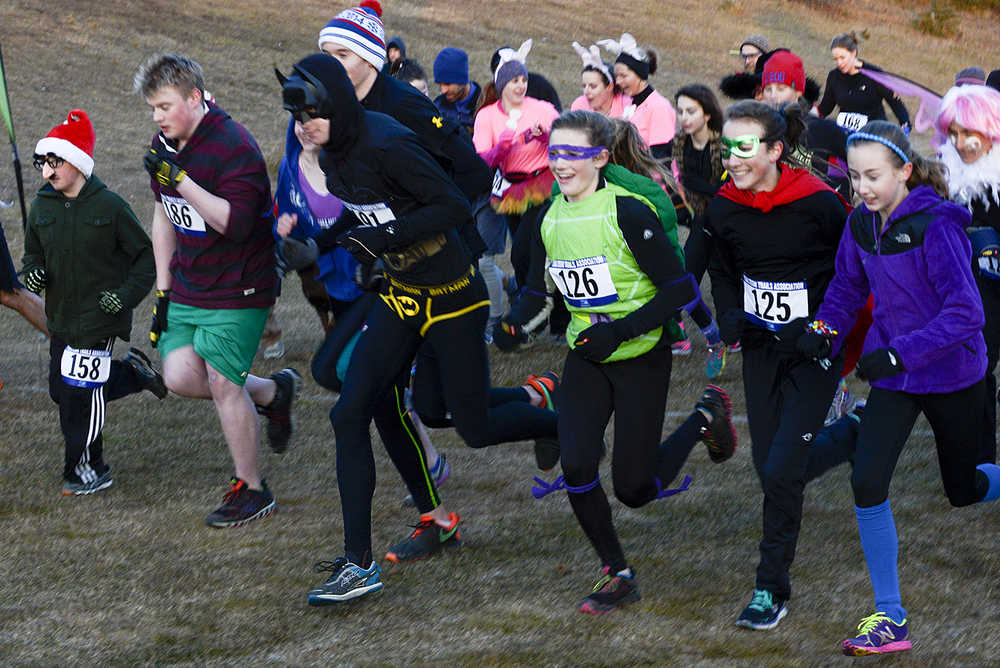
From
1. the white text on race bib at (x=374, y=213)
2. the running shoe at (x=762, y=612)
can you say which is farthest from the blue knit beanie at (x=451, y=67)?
the running shoe at (x=762, y=612)

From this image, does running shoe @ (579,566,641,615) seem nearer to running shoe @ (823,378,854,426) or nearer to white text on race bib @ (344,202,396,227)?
white text on race bib @ (344,202,396,227)

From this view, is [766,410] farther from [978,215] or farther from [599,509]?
[978,215]

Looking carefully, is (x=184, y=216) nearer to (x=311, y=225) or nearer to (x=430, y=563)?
(x=311, y=225)

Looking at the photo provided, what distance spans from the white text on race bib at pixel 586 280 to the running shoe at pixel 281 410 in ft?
6.34

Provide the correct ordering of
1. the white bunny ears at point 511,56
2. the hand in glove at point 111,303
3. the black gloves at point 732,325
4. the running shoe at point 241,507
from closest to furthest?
the black gloves at point 732,325
the running shoe at point 241,507
the hand in glove at point 111,303
the white bunny ears at point 511,56

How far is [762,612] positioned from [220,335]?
101 inches

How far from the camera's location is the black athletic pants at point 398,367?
4566 mm

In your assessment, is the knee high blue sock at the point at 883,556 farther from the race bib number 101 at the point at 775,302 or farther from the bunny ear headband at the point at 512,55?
the bunny ear headband at the point at 512,55

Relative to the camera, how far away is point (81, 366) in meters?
5.92

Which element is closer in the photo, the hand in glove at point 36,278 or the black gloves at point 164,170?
the black gloves at point 164,170

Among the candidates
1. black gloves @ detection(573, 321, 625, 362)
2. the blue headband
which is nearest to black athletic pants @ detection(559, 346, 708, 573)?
black gloves @ detection(573, 321, 625, 362)

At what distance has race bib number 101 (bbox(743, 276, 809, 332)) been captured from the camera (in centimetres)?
450

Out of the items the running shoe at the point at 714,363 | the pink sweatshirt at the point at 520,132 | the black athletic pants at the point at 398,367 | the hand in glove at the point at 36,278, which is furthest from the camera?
the pink sweatshirt at the point at 520,132

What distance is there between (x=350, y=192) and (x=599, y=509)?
1.50m
